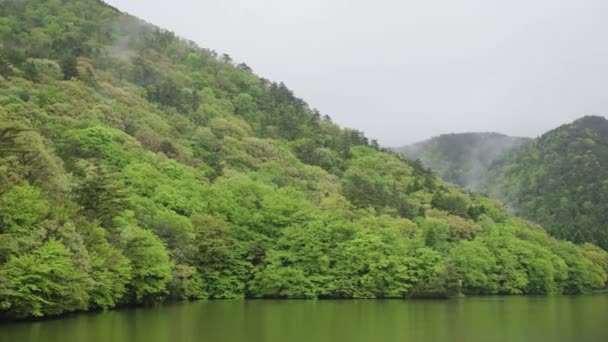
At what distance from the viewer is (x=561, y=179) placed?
158500mm

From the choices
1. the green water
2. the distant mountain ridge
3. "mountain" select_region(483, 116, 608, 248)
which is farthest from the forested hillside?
the distant mountain ridge

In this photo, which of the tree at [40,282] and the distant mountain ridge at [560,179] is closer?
the tree at [40,282]

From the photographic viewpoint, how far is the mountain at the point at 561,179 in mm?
149250

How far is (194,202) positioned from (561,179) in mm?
114818

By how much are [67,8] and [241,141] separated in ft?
190

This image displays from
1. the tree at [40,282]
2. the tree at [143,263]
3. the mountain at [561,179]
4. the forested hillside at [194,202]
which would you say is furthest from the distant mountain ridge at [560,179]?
the tree at [40,282]

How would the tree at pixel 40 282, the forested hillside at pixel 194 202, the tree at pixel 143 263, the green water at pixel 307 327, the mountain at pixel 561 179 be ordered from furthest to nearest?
the mountain at pixel 561 179 < the tree at pixel 143 263 < the forested hillside at pixel 194 202 < the tree at pixel 40 282 < the green water at pixel 307 327

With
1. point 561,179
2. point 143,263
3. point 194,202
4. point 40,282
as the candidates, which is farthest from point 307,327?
point 561,179

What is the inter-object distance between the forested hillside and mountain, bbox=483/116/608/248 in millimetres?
40867

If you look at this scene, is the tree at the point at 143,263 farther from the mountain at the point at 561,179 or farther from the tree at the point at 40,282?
the mountain at the point at 561,179

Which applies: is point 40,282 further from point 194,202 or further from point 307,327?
point 194,202

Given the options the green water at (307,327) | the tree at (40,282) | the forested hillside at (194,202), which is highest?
the forested hillside at (194,202)

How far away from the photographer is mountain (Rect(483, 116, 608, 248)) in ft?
490

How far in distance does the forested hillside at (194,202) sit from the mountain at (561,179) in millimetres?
40867
